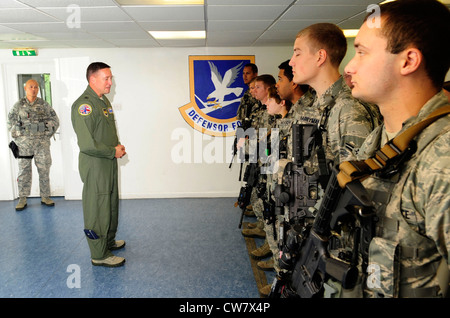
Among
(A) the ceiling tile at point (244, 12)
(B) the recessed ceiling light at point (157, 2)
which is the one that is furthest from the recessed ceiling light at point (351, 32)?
(B) the recessed ceiling light at point (157, 2)

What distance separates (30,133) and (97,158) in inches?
108

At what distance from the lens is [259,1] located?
2824 millimetres

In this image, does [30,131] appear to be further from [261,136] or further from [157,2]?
[261,136]

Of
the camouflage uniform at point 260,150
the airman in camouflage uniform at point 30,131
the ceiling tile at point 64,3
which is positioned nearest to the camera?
the ceiling tile at point 64,3

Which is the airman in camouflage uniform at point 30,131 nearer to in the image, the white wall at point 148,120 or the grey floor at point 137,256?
the white wall at point 148,120

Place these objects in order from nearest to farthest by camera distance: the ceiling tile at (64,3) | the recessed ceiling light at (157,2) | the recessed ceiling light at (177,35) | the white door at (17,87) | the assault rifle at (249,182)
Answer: the ceiling tile at (64,3), the recessed ceiling light at (157,2), the assault rifle at (249,182), the recessed ceiling light at (177,35), the white door at (17,87)

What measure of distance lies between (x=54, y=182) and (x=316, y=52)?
17.1 feet

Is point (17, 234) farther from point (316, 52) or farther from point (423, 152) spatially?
point (423, 152)

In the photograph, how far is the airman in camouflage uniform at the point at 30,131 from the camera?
479 centimetres

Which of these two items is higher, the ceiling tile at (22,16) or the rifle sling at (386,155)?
the ceiling tile at (22,16)

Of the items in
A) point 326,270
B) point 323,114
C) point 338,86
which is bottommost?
point 326,270

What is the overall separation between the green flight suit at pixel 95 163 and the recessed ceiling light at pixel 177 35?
5.56ft

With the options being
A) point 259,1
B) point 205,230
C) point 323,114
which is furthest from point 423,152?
point 205,230

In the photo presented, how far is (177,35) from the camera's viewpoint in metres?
4.32
